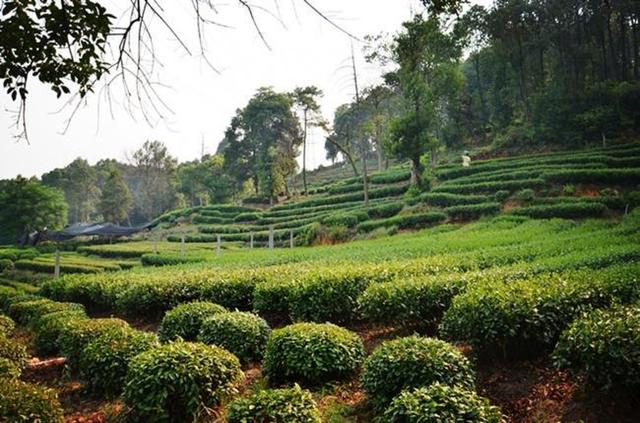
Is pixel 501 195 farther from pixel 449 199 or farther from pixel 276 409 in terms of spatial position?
pixel 276 409

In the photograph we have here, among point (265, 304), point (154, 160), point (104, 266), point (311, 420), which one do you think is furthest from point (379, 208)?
point (154, 160)

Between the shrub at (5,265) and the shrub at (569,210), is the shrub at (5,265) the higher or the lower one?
the lower one

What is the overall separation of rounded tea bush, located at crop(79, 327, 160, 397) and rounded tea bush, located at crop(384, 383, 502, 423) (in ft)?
11.9

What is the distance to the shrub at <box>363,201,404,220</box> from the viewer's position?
31844 mm

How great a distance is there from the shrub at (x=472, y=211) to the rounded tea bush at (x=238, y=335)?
71.2 ft

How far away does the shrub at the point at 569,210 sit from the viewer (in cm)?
2245

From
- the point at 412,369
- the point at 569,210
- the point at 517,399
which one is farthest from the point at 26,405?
the point at 569,210

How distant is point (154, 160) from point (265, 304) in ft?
237

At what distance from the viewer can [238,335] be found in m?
6.86

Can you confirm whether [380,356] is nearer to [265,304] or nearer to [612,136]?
[265,304]

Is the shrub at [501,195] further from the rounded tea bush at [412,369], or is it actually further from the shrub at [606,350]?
the rounded tea bush at [412,369]

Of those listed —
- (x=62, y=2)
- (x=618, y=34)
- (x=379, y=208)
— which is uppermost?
(x=618, y=34)

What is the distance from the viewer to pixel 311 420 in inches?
161

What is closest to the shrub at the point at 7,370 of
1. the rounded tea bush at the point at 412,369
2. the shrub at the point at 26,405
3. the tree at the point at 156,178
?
the shrub at the point at 26,405
